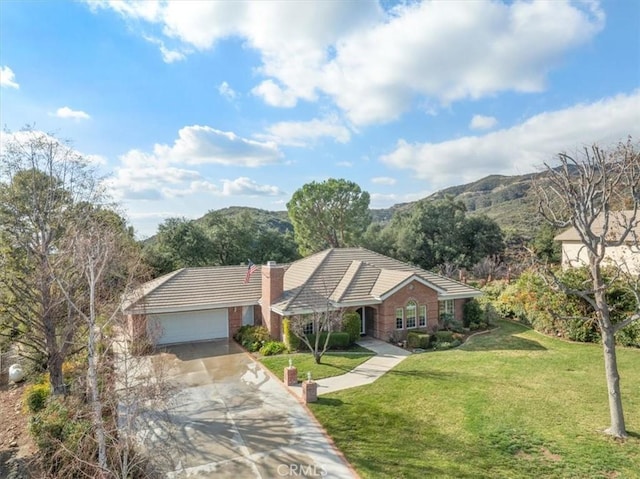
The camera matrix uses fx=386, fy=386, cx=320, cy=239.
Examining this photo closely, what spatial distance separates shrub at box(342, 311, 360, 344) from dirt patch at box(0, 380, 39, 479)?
1462 centimetres

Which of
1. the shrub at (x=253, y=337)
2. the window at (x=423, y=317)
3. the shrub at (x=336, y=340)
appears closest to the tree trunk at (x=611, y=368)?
the shrub at (x=336, y=340)

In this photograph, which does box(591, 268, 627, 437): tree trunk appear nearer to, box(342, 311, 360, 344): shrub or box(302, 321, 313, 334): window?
box(342, 311, 360, 344): shrub

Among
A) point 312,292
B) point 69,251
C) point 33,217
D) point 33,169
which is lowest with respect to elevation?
point 312,292

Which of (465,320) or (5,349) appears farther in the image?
(465,320)

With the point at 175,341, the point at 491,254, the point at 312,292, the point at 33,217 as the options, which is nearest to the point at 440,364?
the point at 312,292

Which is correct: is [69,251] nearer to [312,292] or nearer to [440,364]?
[312,292]

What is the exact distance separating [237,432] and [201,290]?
13.6 metres

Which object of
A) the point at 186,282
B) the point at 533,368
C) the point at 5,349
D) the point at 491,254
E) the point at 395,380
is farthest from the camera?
the point at 491,254

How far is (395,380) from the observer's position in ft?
52.8

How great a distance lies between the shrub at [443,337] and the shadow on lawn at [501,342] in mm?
898

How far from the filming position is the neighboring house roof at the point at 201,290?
2258 cm

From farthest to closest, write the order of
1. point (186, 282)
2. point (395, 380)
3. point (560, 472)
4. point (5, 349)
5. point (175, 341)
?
point (186, 282), point (175, 341), point (5, 349), point (395, 380), point (560, 472)

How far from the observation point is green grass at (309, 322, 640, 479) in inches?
388

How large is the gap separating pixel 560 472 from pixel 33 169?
2020 cm
